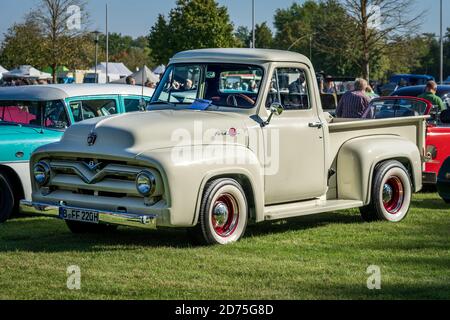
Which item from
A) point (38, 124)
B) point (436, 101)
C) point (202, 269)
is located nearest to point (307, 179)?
point (202, 269)

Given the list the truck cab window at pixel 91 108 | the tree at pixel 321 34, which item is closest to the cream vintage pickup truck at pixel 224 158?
the truck cab window at pixel 91 108

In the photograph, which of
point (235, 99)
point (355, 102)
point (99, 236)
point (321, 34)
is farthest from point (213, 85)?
point (321, 34)

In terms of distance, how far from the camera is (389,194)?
35.3 ft

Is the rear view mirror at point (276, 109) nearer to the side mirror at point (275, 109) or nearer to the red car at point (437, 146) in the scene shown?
the side mirror at point (275, 109)

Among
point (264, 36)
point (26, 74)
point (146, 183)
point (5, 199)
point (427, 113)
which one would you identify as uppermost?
point (264, 36)

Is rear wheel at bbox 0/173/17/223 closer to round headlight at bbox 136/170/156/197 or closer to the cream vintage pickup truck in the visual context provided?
the cream vintage pickup truck

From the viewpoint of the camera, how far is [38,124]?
37.7ft

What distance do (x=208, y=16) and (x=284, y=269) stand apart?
171ft

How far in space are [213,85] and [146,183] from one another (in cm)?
187

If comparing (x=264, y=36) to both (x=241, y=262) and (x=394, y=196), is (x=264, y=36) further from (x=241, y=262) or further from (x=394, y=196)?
(x=241, y=262)

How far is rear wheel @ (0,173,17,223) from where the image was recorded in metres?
10.8

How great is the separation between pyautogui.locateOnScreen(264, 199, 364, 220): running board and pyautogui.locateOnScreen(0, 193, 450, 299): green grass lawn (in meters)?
0.25

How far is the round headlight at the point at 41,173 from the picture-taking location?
9.15m

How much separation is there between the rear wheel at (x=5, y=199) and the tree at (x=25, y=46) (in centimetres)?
3602
